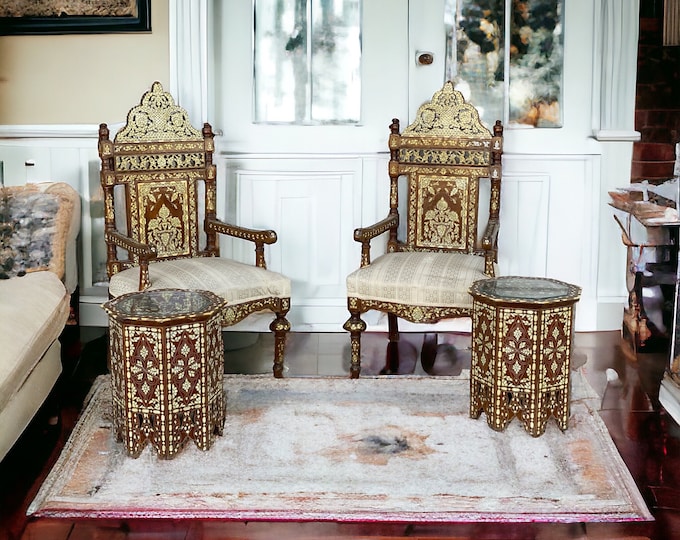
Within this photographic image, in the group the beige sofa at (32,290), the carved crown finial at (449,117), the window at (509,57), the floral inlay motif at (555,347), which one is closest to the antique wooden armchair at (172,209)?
the beige sofa at (32,290)

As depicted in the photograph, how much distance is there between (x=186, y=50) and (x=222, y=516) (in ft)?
8.64

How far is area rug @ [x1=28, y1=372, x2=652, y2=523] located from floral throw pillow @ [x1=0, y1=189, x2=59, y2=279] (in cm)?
70

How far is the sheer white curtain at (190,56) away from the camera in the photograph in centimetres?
473

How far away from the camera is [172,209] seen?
176 inches

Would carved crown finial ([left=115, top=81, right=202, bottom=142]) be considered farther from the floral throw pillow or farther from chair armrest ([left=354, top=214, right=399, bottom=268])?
chair armrest ([left=354, top=214, right=399, bottom=268])

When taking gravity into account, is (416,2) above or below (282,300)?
above

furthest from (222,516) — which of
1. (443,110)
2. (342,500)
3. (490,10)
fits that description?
(490,10)

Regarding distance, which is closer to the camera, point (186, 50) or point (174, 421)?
point (174, 421)

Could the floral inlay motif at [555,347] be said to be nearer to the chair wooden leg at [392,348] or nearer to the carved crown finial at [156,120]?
the chair wooden leg at [392,348]

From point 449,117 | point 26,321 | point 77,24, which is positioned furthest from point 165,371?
point 77,24

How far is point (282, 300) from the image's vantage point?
4.21 m

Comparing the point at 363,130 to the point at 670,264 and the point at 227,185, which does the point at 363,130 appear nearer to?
the point at 227,185

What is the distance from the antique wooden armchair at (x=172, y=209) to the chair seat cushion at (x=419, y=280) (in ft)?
1.17

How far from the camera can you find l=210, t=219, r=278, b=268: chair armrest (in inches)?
171
